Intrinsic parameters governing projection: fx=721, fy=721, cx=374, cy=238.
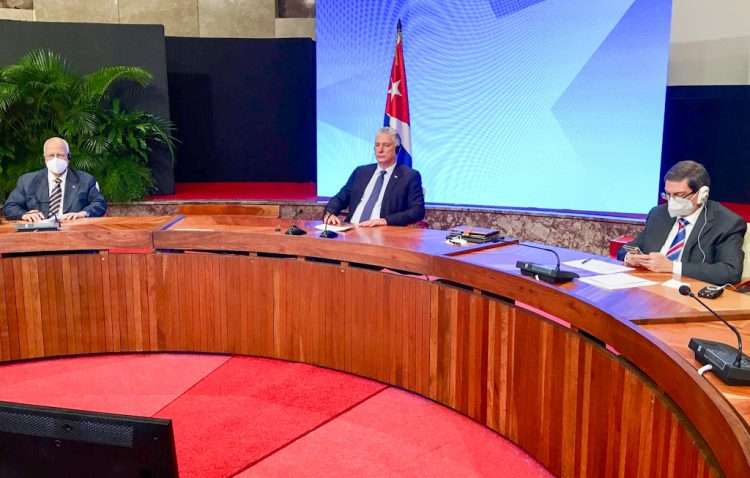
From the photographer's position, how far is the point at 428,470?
2.87 meters

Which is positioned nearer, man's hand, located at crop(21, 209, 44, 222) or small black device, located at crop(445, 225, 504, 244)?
small black device, located at crop(445, 225, 504, 244)

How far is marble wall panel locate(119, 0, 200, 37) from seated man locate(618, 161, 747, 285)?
6216mm

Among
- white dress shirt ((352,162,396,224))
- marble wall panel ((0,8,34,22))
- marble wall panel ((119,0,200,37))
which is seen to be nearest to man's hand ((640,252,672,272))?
white dress shirt ((352,162,396,224))

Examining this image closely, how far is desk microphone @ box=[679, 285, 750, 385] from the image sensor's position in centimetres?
174

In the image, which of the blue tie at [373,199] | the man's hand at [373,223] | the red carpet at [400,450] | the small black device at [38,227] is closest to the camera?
the red carpet at [400,450]

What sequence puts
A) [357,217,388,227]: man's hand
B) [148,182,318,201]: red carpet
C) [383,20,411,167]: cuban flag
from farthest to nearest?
[148,182,318,201]: red carpet < [383,20,411,167]: cuban flag < [357,217,388,227]: man's hand

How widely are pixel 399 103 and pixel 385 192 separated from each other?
172 cm

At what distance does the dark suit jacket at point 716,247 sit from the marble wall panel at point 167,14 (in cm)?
636

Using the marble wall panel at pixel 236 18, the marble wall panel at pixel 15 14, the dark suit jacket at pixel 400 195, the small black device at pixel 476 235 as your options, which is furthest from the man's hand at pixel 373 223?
the marble wall panel at pixel 15 14

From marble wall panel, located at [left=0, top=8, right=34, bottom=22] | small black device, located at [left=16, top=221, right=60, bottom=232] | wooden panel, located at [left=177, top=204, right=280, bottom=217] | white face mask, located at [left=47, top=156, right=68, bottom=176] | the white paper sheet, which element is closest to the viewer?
the white paper sheet

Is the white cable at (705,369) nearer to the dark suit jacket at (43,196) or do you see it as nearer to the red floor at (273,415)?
the red floor at (273,415)

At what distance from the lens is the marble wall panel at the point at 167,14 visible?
25.8 feet

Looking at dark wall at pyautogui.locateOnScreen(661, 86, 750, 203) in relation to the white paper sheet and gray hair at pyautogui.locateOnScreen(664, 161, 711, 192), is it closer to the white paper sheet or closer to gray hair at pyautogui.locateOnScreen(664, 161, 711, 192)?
gray hair at pyautogui.locateOnScreen(664, 161, 711, 192)

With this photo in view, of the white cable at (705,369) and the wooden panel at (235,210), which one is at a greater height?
the wooden panel at (235,210)
